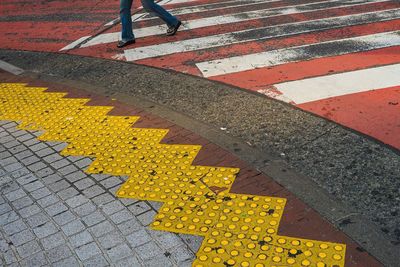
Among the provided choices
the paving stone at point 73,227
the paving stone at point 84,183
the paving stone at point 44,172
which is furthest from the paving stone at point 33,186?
the paving stone at point 73,227

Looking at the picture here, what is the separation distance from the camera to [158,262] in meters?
3.15

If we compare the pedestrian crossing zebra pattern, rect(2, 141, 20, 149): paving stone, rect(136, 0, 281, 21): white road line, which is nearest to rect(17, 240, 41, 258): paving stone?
rect(2, 141, 20, 149): paving stone

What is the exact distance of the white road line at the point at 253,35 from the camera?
25.9 feet

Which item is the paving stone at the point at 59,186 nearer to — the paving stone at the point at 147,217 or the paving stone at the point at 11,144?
the paving stone at the point at 147,217

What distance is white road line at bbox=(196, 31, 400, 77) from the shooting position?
22.4ft

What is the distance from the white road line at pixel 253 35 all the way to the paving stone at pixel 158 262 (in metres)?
4.96

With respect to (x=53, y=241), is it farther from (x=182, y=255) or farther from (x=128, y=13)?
(x=128, y=13)

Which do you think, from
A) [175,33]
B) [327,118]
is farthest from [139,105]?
[175,33]

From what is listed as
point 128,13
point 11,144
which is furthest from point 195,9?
point 11,144

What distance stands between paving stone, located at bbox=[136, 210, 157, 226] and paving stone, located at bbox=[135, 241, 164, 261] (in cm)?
26

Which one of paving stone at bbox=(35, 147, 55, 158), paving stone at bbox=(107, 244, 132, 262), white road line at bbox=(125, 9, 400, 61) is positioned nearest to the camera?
paving stone at bbox=(107, 244, 132, 262)

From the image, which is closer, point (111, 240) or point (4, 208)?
point (111, 240)

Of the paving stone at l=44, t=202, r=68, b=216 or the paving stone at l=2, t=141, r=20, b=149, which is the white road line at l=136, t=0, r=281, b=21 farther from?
the paving stone at l=44, t=202, r=68, b=216

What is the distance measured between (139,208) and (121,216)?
0.16 metres
